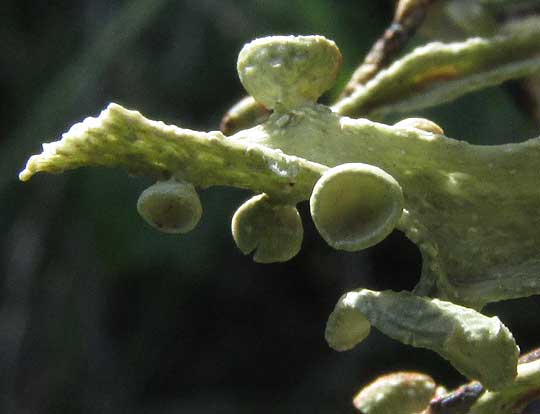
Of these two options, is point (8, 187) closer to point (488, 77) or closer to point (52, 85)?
point (52, 85)

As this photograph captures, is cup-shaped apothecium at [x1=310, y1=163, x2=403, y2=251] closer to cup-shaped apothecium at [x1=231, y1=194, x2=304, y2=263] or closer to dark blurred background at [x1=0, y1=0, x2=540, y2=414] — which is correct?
cup-shaped apothecium at [x1=231, y1=194, x2=304, y2=263]

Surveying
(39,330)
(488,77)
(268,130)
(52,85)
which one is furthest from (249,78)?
(39,330)

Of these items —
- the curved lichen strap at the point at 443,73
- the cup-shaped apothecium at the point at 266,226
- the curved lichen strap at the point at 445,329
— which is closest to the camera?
the curved lichen strap at the point at 445,329

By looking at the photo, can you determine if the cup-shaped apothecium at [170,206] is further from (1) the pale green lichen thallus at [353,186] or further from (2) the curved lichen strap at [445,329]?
(2) the curved lichen strap at [445,329]

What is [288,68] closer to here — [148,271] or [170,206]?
[170,206]

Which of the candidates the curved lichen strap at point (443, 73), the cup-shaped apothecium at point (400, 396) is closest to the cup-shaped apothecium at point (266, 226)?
the cup-shaped apothecium at point (400, 396)

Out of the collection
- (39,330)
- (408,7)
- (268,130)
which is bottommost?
(268,130)

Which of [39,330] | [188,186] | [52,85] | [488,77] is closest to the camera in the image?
[188,186]
